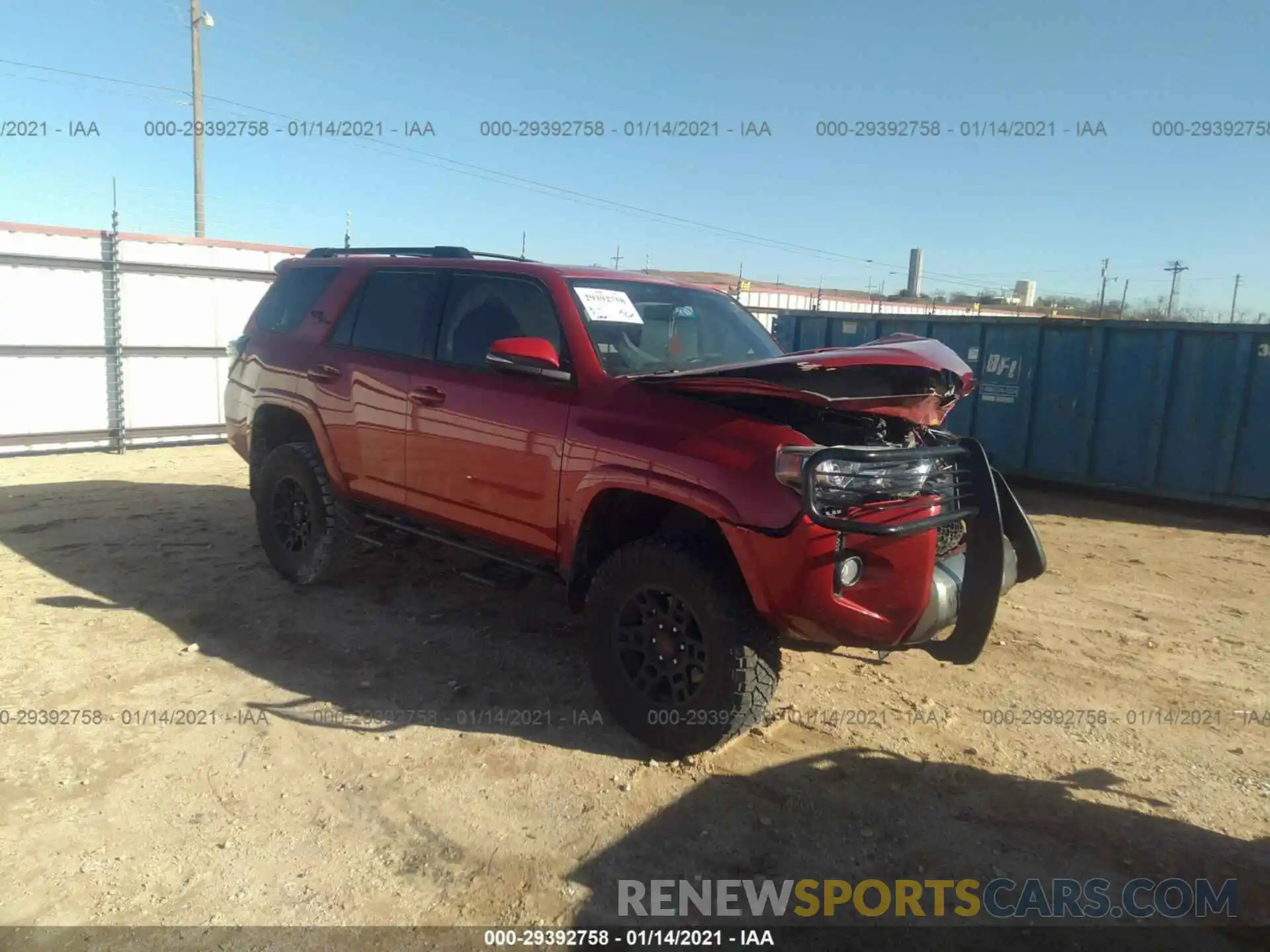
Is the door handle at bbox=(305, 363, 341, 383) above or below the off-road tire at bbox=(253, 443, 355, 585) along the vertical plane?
above

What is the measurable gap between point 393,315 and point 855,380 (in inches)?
109

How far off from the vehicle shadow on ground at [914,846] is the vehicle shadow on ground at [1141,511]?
6107 millimetres

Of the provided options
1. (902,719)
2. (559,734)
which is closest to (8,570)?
(559,734)

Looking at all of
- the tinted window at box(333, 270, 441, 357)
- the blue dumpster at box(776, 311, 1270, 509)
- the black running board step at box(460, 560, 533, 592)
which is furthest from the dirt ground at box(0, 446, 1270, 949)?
the blue dumpster at box(776, 311, 1270, 509)

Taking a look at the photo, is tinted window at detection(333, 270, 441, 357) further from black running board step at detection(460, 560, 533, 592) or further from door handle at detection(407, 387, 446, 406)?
black running board step at detection(460, 560, 533, 592)

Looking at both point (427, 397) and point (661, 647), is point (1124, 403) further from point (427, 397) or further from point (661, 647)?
point (427, 397)

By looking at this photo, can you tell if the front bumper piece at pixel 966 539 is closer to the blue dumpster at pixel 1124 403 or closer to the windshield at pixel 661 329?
the windshield at pixel 661 329

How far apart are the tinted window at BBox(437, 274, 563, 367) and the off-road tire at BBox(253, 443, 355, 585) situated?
1.35m

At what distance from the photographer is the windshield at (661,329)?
399 cm

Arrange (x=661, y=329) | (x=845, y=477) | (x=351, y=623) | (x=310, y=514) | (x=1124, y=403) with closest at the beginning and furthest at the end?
(x=845, y=477), (x=661, y=329), (x=351, y=623), (x=310, y=514), (x=1124, y=403)

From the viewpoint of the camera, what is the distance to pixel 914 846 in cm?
305

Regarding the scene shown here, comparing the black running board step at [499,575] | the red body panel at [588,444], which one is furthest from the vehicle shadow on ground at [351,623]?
the red body panel at [588,444]

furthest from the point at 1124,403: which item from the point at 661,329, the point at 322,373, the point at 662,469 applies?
the point at 322,373

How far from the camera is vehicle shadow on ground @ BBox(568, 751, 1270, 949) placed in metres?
2.69
